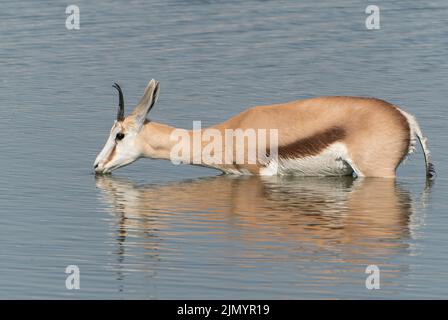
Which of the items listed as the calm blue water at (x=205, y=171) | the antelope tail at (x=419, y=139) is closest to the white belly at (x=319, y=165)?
the calm blue water at (x=205, y=171)

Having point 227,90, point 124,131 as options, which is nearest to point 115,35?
point 227,90

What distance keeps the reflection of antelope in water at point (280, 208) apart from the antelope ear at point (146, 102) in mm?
778

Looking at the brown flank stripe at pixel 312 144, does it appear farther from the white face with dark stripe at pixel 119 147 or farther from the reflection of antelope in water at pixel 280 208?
the white face with dark stripe at pixel 119 147

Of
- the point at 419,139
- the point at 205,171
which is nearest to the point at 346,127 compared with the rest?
the point at 419,139

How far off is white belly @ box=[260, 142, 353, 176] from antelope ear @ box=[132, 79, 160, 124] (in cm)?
154

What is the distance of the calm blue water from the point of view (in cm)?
1089

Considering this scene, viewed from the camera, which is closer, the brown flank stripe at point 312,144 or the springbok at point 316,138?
the springbok at point 316,138

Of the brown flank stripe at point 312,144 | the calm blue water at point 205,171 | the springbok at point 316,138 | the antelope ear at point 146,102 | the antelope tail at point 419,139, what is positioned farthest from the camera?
the antelope ear at point 146,102

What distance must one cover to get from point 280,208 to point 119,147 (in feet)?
9.43

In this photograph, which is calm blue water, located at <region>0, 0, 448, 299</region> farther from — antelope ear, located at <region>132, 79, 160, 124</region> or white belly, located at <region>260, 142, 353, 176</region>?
antelope ear, located at <region>132, 79, 160, 124</region>

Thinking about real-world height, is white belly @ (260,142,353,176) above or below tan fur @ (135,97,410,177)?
below

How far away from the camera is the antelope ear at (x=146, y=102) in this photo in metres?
15.9

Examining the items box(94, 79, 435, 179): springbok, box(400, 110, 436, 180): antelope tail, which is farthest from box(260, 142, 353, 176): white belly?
box(400, 110, 436, 180): antelope tail

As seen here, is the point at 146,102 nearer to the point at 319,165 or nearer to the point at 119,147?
the point at 119,147
